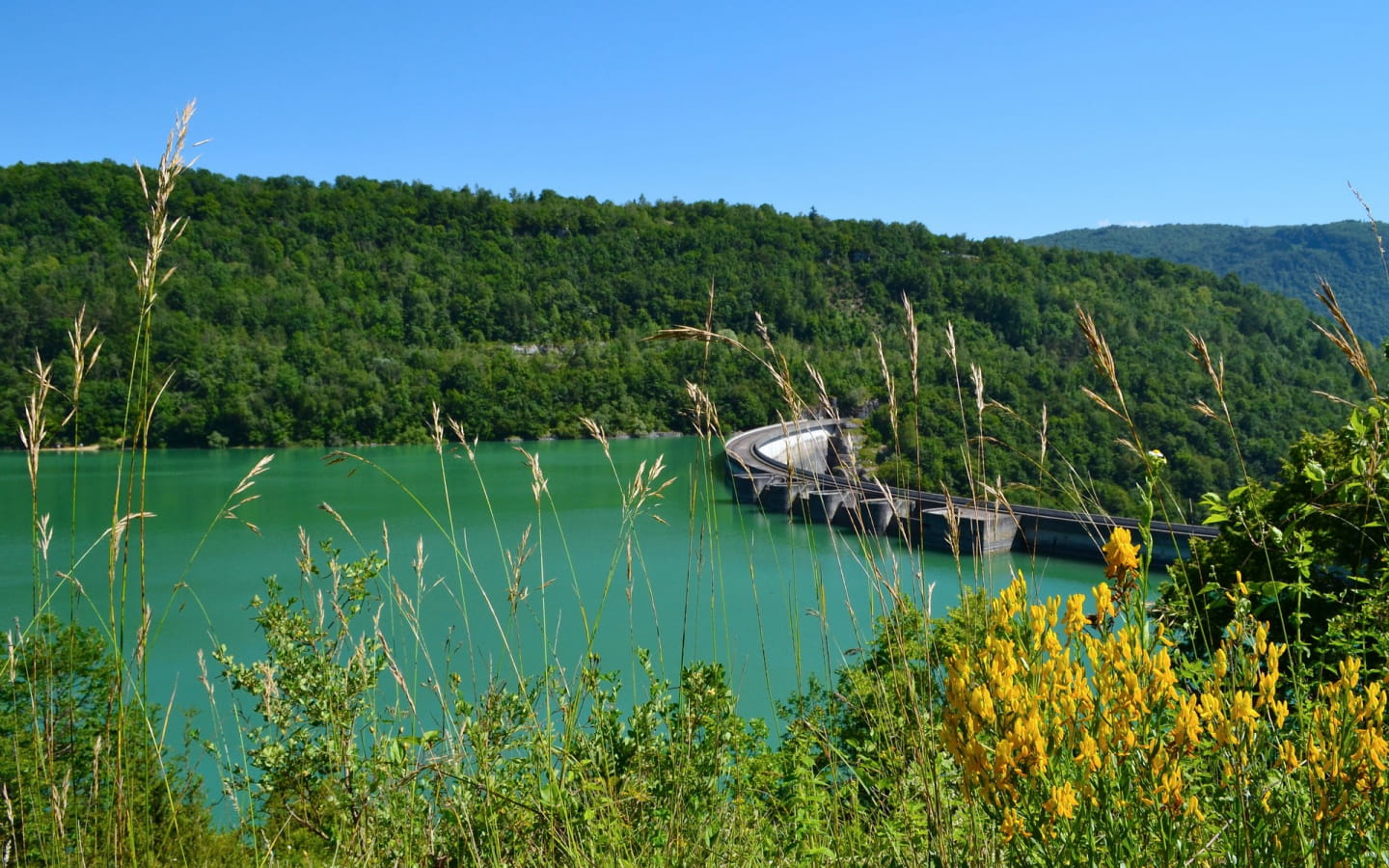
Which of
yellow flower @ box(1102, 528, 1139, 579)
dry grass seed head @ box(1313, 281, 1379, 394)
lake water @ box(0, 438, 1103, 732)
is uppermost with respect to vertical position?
dry grass seed head @ box(1313, 281, 1379, 394)

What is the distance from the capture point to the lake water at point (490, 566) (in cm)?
543

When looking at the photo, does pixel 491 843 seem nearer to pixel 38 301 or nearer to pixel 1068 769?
pixel 1068 769

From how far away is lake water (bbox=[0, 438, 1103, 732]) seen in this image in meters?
5.43

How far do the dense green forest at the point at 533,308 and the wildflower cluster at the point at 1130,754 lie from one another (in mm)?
22610

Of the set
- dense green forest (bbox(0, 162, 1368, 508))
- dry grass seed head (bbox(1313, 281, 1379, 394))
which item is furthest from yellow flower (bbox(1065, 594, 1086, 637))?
dense green forest (bbox(0, 162, 1368, 508))

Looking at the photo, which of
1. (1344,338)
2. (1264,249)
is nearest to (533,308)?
(1344,338)

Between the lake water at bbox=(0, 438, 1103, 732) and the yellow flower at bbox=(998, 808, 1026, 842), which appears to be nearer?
the yellow flower at bbox=(998, 808, 1026, 842)

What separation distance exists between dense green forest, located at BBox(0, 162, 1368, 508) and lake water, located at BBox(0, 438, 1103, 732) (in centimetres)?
485

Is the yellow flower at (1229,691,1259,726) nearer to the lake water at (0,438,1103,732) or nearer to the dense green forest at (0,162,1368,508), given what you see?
the lake water at (0,438,1103,732)

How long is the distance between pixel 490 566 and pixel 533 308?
47506mm

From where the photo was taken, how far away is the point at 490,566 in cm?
1658

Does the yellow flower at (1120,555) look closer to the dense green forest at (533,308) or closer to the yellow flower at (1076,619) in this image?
the yellow flower at (1076,619)

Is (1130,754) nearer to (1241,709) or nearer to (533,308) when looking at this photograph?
(1241,709)

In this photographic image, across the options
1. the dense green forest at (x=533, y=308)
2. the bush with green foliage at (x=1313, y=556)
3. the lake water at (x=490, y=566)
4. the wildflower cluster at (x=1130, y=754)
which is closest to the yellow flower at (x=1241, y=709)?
the wildflower cluster at (x=1130, y=754)
